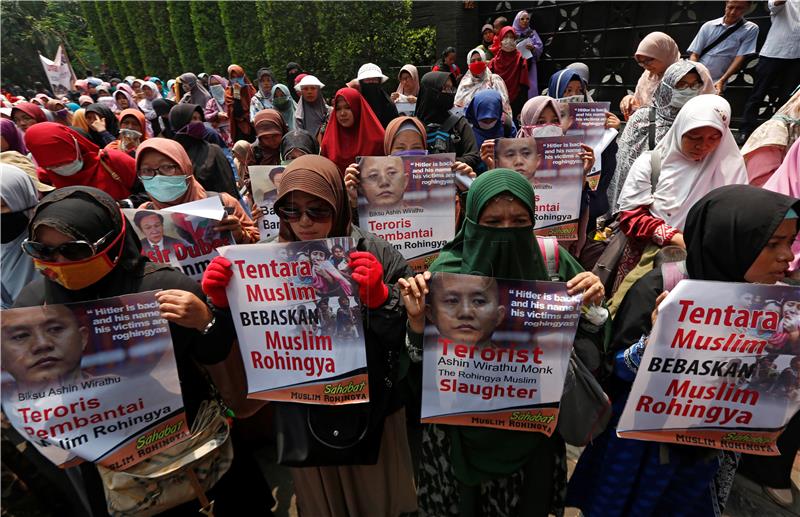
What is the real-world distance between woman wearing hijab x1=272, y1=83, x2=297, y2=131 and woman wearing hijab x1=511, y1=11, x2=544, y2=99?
507 cm

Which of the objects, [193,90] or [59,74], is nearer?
[193,90]

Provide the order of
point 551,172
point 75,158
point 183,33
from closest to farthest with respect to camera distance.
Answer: point 551,172, point 75,158, point 183,33

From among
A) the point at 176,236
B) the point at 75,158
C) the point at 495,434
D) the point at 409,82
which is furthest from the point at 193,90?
the point at 495,434

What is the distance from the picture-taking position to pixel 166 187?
3008mm

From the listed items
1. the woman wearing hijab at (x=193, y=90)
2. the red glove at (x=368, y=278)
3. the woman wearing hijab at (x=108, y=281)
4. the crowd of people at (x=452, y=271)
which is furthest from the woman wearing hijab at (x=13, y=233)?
the woman wearing hijab at (x=193, y=90)

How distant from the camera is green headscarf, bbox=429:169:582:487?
5.94 ft

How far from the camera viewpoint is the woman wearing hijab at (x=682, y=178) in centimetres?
261

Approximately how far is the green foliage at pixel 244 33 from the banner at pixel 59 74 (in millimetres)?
6586

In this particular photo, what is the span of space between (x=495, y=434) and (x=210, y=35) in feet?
79.7

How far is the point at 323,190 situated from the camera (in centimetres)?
203

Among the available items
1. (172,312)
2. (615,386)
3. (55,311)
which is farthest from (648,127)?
(55,311)

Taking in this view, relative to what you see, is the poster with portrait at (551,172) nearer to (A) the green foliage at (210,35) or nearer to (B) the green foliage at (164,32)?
(A) the green foliage at (210,35)

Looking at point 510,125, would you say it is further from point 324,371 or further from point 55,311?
Answer: point 55,311

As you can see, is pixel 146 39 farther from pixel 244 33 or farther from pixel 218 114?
pixel 218 114
